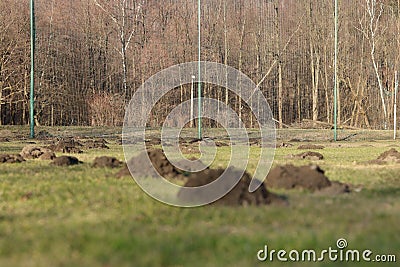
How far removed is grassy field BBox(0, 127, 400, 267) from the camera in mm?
4828

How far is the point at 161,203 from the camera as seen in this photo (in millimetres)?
7398

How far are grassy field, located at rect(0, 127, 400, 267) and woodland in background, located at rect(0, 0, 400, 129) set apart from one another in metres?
31.0

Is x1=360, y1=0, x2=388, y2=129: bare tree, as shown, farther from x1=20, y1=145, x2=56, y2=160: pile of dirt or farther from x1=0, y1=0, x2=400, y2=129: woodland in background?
x1=20, y1=145, x2=56, y2=160: pile of dirt

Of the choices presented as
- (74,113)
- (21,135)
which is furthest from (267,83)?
(21,135)

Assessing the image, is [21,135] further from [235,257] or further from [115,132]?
[235,257]

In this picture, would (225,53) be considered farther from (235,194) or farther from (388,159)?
(235,194)

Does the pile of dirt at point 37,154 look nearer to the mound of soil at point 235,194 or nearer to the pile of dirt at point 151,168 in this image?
the pile of dirt at point 151,168

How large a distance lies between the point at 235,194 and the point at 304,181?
168 centimetres

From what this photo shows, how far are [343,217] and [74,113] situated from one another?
35.7 m

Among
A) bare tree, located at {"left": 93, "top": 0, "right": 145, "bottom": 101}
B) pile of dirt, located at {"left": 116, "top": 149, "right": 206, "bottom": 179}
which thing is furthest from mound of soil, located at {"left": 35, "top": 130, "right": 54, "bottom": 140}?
pile of dirt, located at {"left": 116, "top": 149, "right": 206, "bottom": 179}

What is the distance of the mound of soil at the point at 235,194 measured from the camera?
7066 mm

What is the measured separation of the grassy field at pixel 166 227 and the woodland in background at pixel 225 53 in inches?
1222

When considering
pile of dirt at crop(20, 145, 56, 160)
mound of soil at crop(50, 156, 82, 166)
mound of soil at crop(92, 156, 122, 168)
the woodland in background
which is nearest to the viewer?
mound of soil at crop(92, 156, 122, 168)

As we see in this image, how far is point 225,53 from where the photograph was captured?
4231cm
